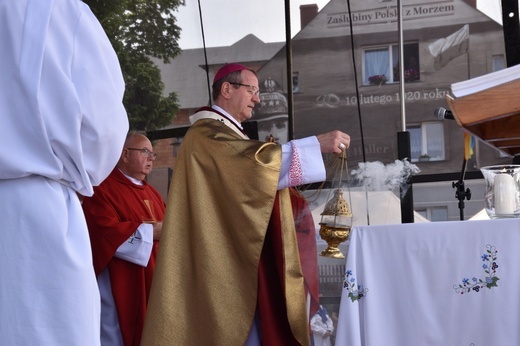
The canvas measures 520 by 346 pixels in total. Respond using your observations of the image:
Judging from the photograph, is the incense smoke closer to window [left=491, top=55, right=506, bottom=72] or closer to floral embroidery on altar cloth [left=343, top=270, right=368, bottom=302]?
floral embroidery on altar cloth [left=343, top=270, right=368, bottom=302]

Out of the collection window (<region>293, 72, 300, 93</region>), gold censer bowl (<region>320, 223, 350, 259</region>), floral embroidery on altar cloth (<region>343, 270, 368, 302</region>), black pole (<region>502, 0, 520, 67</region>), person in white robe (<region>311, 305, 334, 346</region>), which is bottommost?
person in white robe (<region>311, 305, 334, 346</region>)

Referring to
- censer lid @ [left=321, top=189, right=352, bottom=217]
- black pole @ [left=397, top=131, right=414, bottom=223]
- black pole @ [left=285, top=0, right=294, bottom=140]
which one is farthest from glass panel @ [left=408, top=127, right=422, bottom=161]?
censer lid @ [left=321, top=189, right=352, bottom=217]

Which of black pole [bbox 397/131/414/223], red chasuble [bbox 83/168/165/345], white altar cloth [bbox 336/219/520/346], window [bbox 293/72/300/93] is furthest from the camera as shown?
window [bbox 293/72/300/93]

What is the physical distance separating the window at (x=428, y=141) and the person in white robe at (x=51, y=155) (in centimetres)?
437

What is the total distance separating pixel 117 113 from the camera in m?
2.05

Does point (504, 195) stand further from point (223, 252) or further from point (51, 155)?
point (51, 155)

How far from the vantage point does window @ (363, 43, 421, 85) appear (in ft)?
20.4

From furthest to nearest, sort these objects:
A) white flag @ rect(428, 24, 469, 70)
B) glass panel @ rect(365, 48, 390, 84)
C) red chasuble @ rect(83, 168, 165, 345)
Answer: glass panel @ rect(365, 48, 390, 84), white flag @ rect(428, 24, 469, 70), red chasuble @ rect(83, 168, 165, 345)

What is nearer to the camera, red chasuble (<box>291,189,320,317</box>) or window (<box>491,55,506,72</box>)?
red chasuble (<box>291,189,320,317</box>)

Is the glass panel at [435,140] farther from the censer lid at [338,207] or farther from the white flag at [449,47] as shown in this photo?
the censer lid at [338,207]

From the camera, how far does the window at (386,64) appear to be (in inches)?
245

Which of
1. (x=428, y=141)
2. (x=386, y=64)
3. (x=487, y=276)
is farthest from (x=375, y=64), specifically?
(x=487, y=276)

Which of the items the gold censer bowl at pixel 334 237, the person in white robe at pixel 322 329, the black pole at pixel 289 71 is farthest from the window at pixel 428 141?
the person in white robe at pixel 322 329

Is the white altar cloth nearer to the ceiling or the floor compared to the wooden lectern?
nearer to the floor
